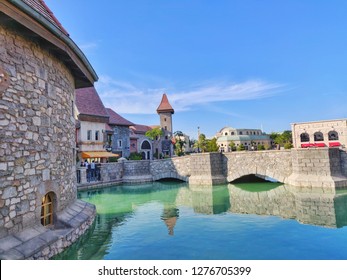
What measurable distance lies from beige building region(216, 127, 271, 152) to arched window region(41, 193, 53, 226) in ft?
225

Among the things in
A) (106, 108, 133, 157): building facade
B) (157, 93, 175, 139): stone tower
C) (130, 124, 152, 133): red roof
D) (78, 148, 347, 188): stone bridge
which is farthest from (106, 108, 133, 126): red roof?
(157, 93, 175, 139): stone tower

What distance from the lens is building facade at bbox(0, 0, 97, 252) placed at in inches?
184

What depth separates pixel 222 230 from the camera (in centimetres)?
761

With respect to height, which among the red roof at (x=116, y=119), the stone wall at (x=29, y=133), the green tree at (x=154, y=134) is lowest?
the stone wall at (x=29, y=133)

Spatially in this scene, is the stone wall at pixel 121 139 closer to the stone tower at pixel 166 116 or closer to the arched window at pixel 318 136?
the stone tower at pixel 166 116

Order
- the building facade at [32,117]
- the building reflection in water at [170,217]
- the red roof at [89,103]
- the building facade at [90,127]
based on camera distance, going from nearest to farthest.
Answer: the building facade at [32,117]
the building reflection in water at [170,217]
the building facade at [90,127]
the red roof at [89,103]

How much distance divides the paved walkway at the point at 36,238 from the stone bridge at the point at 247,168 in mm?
13383

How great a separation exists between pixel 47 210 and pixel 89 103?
846 inches

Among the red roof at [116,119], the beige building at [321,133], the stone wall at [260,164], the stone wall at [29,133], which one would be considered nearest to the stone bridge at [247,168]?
the stone wall at [260,164]

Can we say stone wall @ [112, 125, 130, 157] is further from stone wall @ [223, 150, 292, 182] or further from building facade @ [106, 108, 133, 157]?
stone wall @ [223, 150, 292, 182]

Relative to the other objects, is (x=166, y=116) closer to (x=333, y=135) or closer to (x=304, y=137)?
(x=304, y=137)

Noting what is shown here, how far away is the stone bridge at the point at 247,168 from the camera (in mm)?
15203

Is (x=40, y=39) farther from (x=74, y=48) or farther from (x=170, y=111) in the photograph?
(x=170, y=111)

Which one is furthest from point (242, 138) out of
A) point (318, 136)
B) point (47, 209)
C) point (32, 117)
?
point (32, 117)
